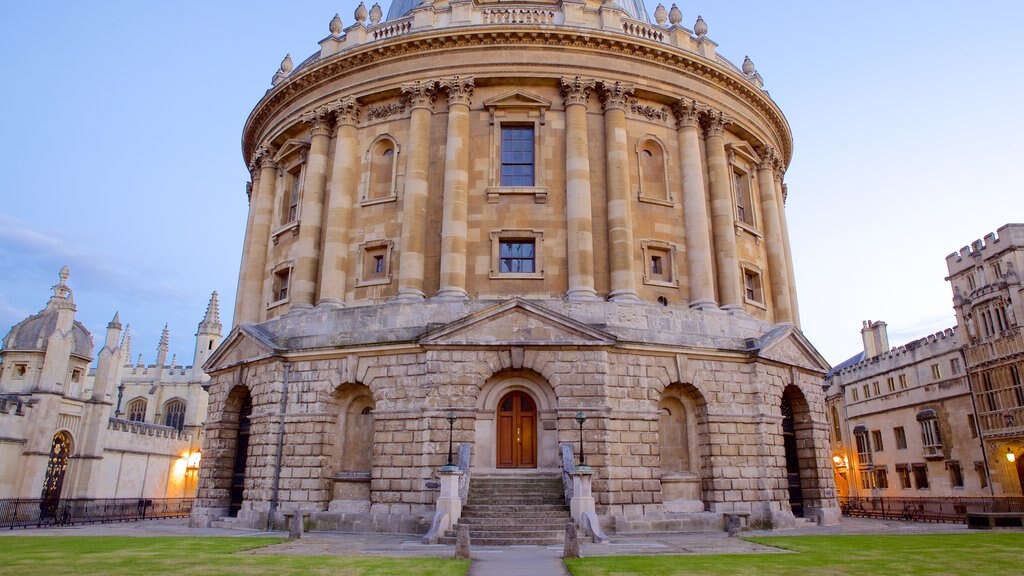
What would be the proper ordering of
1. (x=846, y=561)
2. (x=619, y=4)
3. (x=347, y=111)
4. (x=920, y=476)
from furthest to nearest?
1. (x=920, y=476)
2. (x=619, y=4)
3. (x=347, y=111)
4. (x=846, y=561)

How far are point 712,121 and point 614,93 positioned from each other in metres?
5.02

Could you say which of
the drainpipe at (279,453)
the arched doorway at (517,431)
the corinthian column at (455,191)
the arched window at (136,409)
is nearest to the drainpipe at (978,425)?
the arched doorway at (517,431)

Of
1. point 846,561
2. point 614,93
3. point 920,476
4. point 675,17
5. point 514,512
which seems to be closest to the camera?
point 846,561

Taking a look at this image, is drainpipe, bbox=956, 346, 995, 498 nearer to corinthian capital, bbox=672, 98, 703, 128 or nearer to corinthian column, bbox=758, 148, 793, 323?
corinthian column, bbox=758, 148, 793, 323

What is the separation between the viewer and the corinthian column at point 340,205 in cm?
2664

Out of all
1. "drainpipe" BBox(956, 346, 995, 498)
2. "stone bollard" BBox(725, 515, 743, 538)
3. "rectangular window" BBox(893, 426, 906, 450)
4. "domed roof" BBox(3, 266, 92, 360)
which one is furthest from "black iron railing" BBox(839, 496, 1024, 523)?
"domed roof" BBox(3, 266, 92, 360)

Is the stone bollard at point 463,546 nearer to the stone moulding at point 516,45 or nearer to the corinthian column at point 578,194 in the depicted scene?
the corinthian column at point 578,194

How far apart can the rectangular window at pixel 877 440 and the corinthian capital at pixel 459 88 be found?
136 ft

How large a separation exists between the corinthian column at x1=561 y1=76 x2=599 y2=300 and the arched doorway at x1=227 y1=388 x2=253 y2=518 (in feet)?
44.8

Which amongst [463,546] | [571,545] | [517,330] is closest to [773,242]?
[517,330]

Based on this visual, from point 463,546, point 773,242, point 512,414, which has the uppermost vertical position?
point 773,242

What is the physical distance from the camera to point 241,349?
2725 centimetres

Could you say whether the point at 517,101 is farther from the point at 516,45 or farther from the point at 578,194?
the point at 578,194

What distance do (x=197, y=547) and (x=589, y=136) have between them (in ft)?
64.4
